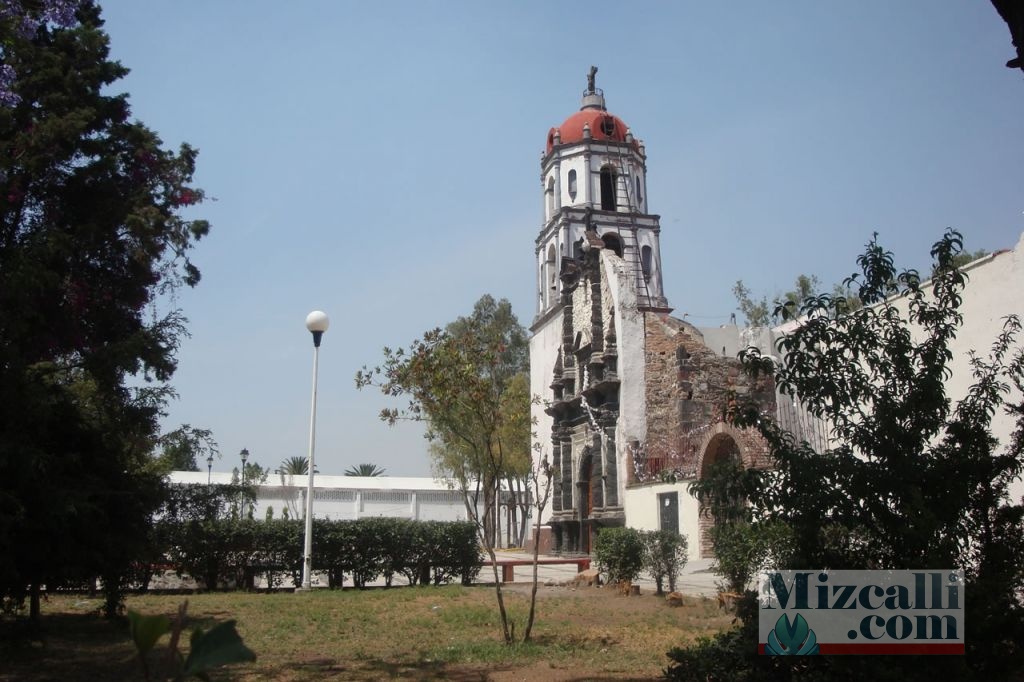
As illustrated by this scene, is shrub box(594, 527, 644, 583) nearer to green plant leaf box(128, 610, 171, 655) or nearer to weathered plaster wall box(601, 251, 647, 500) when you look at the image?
weathered plaster wall box(601, 251, 647, 500)

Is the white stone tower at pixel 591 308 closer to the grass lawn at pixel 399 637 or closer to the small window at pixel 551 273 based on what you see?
the small window at pixel 551 273

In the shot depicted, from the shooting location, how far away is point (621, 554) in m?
15.1

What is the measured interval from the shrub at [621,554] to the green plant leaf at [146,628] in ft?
44.5

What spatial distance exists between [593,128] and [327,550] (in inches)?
985

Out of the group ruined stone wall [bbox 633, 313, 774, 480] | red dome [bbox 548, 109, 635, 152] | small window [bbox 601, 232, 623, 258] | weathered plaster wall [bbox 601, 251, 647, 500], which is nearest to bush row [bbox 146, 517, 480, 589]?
ruined stone wall [bbox 633, 313, 774, 480]

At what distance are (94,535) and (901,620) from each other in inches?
295

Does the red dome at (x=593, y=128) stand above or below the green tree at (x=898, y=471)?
above

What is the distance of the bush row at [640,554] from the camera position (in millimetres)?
14281

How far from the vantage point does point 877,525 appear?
17.4 ft

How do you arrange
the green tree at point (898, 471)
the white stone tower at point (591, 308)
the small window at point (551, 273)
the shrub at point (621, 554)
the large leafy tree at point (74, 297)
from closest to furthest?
the green tree at point (898, 471) < the large leafy tree at point (74, 297) < the shrub at point (621, 554) < the white stone tower at point (591, 308) < the small window at point (551, 273)

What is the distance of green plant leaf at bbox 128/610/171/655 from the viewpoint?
1951mm

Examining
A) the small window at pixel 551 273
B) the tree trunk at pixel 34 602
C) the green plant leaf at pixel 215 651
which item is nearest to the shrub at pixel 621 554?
the tree trunk at pixel 34 602

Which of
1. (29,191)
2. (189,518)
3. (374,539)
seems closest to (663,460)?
(374,539)

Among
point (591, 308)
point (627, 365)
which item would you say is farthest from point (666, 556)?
point (591, 308)
